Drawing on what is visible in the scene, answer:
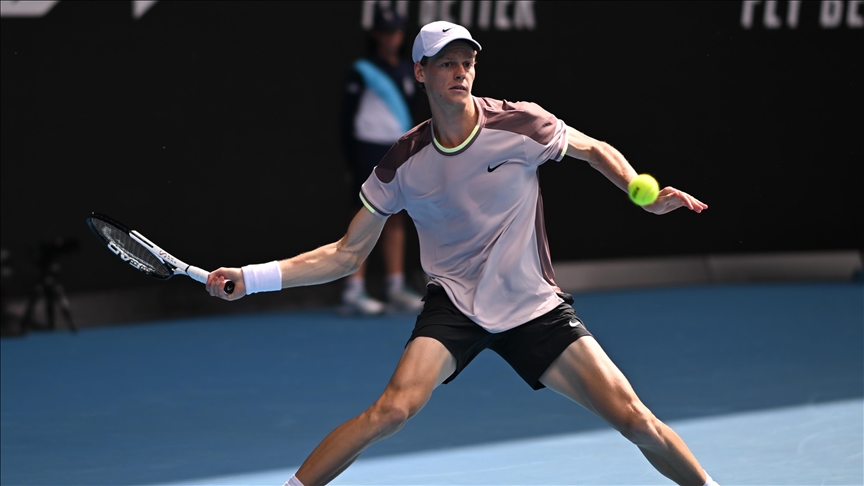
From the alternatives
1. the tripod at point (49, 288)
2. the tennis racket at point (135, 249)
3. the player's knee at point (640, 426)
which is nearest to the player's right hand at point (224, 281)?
the tennis racket at point (135, 249)

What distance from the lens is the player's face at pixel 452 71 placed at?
3797mm

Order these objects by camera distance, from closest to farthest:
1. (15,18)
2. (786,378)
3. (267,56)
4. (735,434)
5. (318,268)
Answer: (318,268) < (735,434) < (786,378) < (15,18) < (267,56)

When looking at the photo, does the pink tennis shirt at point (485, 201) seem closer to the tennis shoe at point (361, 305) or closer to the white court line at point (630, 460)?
the white court line at point (630, 460)

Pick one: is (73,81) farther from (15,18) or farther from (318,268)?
(318,268)

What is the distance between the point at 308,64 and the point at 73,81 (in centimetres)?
149

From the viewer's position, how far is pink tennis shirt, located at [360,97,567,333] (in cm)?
388

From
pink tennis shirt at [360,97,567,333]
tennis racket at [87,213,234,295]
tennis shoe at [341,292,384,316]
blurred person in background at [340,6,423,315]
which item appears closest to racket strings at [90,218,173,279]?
tennis racket at [87,213,234,295]

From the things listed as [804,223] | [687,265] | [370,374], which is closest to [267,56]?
[370,374]

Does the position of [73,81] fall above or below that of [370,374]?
above

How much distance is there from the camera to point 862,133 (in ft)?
30.1

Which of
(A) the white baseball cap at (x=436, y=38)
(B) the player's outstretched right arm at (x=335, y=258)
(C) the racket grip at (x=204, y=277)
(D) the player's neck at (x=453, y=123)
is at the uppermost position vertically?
(A) the white baseball cap at (x=436, y=38)

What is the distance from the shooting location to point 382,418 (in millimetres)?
3648

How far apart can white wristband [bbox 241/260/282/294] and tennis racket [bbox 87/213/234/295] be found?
0.26m

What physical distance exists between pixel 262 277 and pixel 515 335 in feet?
2.56
